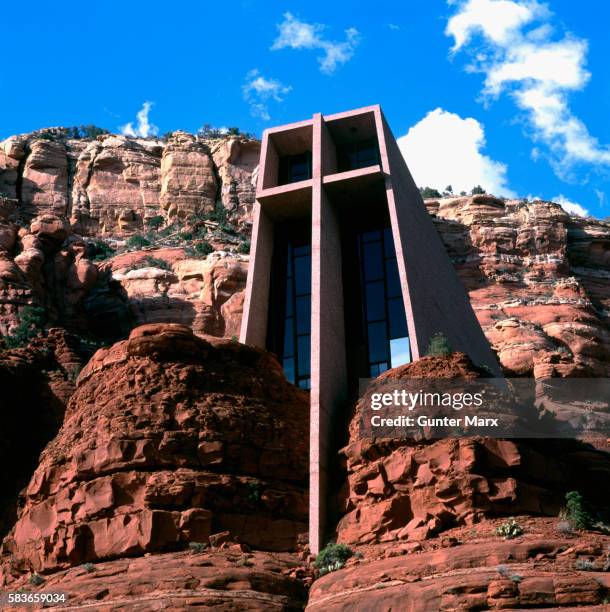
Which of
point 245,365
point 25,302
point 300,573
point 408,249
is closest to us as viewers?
point 300,573

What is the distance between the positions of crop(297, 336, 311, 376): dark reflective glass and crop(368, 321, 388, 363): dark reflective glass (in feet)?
6.48

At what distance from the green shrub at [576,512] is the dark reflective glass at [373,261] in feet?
40.6

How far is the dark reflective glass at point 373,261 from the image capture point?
33.8 meters

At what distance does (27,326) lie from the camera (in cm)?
3603

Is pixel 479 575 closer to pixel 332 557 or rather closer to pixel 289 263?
pixel 332 557

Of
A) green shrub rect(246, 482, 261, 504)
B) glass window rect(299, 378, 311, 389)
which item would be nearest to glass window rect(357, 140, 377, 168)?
glass window rect(299, 378, 311, 389)

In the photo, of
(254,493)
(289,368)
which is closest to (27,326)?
(289,368)

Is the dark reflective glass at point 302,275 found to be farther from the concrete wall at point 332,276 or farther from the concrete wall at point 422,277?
the concrete wall at point 422,277

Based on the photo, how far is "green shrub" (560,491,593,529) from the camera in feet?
72.1

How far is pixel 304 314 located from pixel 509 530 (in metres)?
13.5

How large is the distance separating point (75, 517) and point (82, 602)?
3.40 metres

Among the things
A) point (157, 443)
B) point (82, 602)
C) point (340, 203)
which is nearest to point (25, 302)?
point (340, 203)

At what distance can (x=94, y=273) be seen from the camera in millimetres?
41375

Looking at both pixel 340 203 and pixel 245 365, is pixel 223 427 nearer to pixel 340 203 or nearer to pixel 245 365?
pixel 245 365
